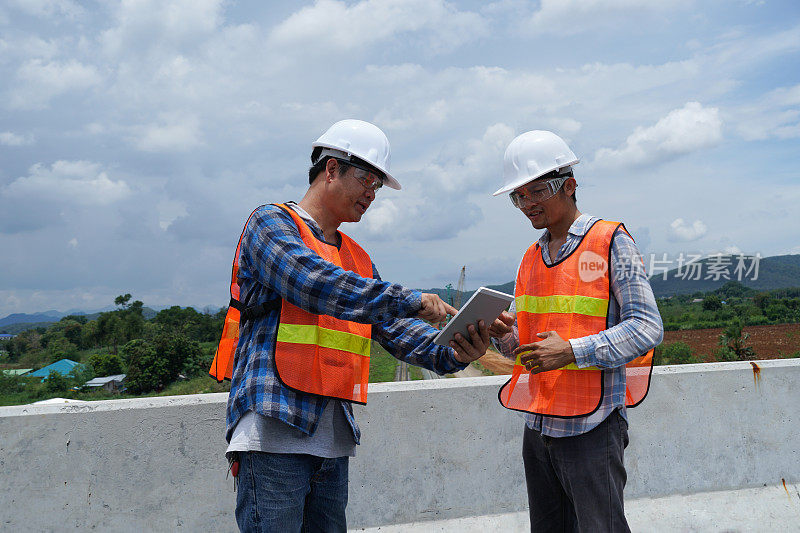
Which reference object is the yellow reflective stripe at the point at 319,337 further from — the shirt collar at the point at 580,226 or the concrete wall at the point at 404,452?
the concrete wall at the point at 404,452

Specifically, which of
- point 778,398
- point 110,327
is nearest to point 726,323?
point 110,327

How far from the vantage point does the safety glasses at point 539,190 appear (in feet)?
7.84

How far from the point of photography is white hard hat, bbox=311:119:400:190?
205 cm

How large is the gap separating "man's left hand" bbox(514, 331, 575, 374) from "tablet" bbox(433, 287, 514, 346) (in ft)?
0.65

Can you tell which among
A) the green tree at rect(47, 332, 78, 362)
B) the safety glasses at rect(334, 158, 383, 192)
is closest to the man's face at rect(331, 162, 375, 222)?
the safety glasses at rect(334, 158, 383, 192)

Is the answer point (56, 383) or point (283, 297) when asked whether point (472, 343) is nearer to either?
point (283, 297)

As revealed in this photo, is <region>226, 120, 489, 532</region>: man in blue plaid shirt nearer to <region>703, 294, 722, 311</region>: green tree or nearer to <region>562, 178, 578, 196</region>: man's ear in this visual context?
<region>562, 178, 578, 196</region>: man's ear

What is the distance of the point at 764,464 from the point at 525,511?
1.90m

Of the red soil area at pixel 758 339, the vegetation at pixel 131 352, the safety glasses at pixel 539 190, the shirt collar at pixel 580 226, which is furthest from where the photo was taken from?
the red soil area at pixel 758 339

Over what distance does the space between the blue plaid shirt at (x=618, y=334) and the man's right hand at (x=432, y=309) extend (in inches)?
23.3

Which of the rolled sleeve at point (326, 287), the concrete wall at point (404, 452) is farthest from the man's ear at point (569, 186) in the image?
the concrete wall at point (404, 452)

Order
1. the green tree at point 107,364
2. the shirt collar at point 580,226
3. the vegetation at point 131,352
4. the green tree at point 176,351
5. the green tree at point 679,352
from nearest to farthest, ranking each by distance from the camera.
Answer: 1. the shirt collar at point 580,226
2. the vegetation at point 131,352
3. the green tree at point 176,351
4. the green tree at point 107,364
5. the green tree at point 679,352

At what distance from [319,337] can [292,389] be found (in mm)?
185

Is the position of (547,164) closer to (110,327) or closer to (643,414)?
(643,414)
